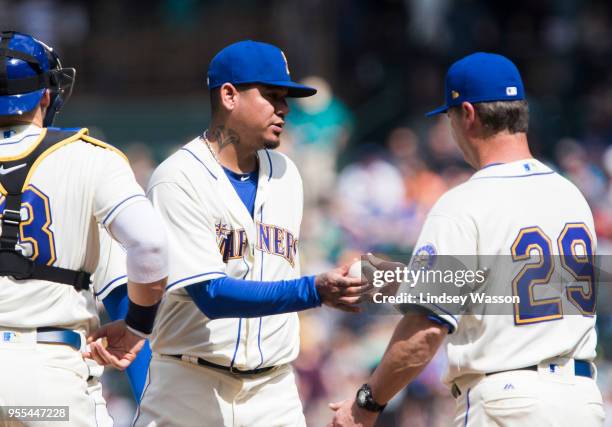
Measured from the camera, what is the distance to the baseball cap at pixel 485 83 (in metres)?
4.57

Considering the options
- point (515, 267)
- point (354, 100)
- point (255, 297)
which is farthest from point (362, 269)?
point (354, 100)

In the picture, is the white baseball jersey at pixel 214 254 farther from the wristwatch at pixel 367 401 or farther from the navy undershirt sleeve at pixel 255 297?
the wristwatch at pixel 367 401

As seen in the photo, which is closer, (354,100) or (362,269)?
(362,269)

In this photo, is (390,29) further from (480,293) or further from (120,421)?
(480,293)

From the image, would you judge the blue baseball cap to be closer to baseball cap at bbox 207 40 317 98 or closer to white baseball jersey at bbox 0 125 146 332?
white baseball jersey at bbox 0 125 146 332

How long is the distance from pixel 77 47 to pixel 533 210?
48.0 feet

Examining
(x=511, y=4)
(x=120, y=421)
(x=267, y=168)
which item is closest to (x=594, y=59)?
(x=511, y=4)

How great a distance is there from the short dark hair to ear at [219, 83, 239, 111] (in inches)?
43.3

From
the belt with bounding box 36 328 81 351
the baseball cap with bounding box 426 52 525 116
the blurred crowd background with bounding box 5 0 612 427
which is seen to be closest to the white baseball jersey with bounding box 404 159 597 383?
the baseball cap with bounding box 426 52 525 116

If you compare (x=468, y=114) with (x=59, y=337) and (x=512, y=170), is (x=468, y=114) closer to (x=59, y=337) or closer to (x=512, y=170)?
(x=512, y=170)

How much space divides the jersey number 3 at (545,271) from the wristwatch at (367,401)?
64cm

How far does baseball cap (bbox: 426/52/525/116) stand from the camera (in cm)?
457

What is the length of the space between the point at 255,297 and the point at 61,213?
855 mm

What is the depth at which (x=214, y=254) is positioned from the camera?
4.64m
